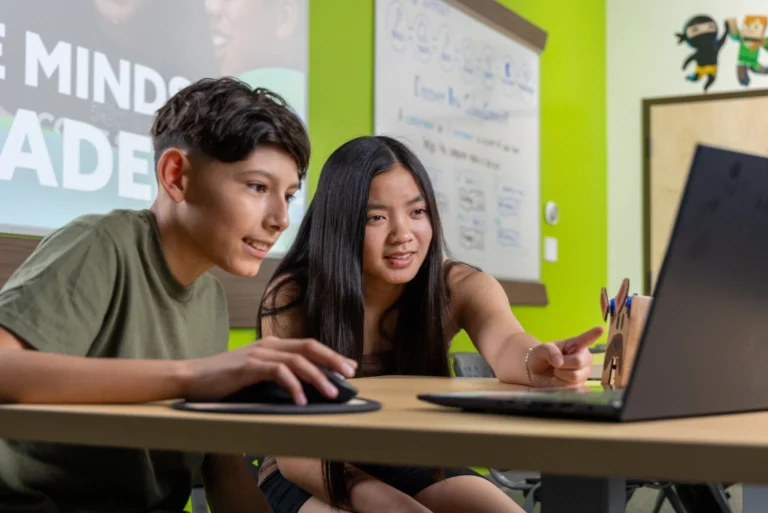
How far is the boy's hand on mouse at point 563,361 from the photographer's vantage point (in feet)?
4.32

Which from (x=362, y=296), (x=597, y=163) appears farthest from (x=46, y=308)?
(x=597, y=163)

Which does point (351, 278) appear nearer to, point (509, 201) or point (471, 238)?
point (471, 238)

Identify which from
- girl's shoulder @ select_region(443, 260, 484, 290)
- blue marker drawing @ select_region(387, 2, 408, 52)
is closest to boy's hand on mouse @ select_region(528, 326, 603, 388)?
girl's shoulder @ select_region(443, 260, 484, 290)

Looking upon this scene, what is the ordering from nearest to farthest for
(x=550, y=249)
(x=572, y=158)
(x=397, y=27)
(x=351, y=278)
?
(x=351, y=278)
(x=397, y=27)
(x=550, y=249)
(x=572, y=158)

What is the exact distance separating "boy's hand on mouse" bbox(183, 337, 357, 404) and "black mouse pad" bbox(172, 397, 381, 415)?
2cm

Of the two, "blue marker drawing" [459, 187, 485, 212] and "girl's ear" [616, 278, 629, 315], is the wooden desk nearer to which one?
"girl's ear" [616, 278, 629, 315]

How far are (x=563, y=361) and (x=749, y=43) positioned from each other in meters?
5.26

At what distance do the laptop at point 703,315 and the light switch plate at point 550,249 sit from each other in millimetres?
4640

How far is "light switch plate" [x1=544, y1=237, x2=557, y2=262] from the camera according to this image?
552cm

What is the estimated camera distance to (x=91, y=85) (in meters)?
2.54

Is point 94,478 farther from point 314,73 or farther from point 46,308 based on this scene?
point 314,73

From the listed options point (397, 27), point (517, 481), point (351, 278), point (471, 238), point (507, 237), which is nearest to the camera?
point (351, 278)

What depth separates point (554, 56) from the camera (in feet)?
18.8

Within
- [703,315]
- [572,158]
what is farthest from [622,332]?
[572,158]
